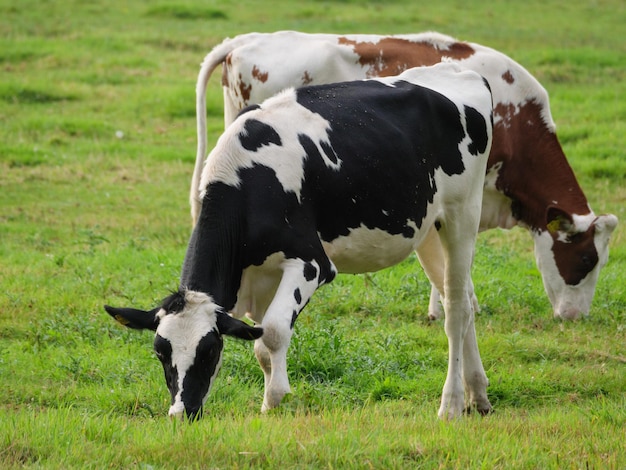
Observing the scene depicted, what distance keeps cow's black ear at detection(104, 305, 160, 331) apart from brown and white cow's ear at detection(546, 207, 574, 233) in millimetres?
4558

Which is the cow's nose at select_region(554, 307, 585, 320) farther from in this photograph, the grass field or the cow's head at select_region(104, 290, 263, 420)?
the cow's head at select_region(104, 290, 263, 420)

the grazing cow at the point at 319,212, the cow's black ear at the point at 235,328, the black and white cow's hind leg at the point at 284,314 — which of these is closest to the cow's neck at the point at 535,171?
the grazing cow at the point at 319,212

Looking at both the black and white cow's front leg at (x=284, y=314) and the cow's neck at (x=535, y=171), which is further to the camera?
the cow's neck at (x=535, y=171)

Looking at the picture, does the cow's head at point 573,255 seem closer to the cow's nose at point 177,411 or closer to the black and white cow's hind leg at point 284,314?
the black and white cow's hind leg at point 284,314

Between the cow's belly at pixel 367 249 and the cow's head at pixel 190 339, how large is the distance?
0.94m

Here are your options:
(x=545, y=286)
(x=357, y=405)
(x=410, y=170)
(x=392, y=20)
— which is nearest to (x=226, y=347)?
(x=357, y=405)

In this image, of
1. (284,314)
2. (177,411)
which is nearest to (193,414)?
(177,411)

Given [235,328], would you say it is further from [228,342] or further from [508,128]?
[508,128]

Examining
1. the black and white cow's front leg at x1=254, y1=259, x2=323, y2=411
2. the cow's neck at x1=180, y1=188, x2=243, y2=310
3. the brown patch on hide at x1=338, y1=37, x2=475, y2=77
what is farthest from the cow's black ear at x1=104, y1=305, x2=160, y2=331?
the brown patch on hide at x1=338, y1=37, x2=475, y2=77

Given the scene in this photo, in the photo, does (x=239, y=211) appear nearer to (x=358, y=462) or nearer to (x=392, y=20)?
(x=358, y=462)

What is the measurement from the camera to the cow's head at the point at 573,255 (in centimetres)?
864

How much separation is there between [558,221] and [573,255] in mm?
331

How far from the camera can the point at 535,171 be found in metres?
8.90

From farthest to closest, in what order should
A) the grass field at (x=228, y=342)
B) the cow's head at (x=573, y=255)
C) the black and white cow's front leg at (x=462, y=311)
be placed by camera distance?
the cow's head at (x=573, y=255), the black and white cow's front leg at (x=462, y=311), the grass field at (x=228, y=342)
